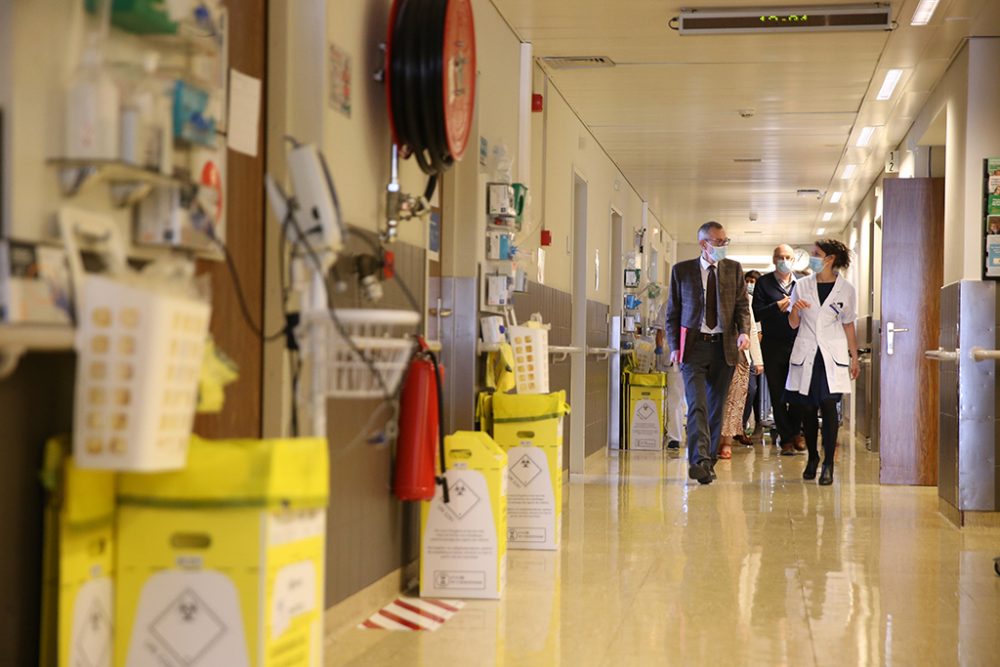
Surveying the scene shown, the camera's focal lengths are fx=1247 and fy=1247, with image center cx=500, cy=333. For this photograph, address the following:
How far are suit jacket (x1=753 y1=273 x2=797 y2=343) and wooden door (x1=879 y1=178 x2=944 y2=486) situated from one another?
91 cm

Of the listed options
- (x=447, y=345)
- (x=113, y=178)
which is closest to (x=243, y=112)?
(x=113, y=178)

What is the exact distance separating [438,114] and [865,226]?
10.3m

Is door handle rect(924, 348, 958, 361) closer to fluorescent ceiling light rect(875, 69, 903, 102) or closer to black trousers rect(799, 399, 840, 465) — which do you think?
black trousers rect(799, 399, 840, 465)

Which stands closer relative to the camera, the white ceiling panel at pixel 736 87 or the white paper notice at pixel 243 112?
the white paper notice at pixel 243 112

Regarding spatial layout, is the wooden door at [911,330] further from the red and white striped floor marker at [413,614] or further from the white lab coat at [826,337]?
the red and white striped floor marker at [413,614]

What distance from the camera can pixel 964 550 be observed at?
5.52 meters

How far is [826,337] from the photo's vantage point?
795cm

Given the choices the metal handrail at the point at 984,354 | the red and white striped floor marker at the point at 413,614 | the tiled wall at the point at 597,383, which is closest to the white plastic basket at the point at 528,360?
the red and white striped floor marker at the point at 413,614

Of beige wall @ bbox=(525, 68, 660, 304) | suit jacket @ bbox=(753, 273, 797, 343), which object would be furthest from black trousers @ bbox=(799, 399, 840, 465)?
beige wall @ bbox=(525, 68, 660, 304)

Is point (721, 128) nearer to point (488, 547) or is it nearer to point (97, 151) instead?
point (488, 547)

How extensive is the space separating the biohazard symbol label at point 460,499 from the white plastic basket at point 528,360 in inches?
50.3

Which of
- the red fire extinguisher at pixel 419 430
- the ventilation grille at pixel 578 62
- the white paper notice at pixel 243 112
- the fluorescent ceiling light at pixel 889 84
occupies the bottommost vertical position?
the red fire extinguisher at pixel 419 430

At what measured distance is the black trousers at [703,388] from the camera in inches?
298

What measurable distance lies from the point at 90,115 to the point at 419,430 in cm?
209
